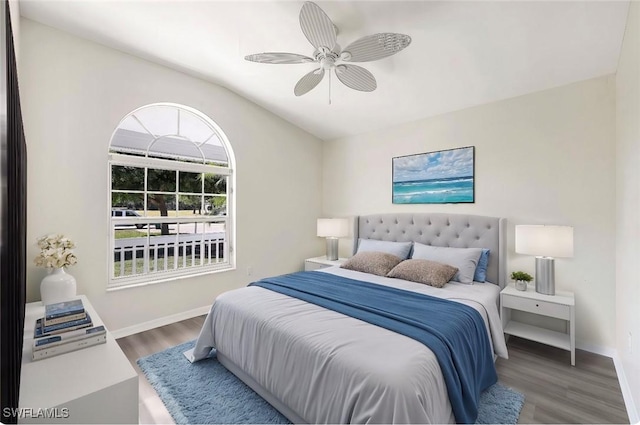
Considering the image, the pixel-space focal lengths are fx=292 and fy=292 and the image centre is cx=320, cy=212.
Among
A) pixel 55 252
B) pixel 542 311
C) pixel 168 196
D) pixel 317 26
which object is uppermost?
pixel 317 26

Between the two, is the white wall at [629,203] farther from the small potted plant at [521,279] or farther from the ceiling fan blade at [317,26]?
the ceiling fan blade at [317,26]

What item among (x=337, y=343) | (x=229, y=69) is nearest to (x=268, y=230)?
(x=229, y=69)

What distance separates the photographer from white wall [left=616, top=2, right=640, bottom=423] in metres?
1.70

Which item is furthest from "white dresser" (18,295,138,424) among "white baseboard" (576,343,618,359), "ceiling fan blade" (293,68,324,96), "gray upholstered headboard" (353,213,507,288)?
"white baseboard" (576,343,618,359)

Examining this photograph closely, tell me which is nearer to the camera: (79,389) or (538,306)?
(79,389)

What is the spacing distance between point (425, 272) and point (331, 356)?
1620mm

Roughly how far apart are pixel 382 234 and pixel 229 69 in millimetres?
2759

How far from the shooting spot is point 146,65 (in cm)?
314

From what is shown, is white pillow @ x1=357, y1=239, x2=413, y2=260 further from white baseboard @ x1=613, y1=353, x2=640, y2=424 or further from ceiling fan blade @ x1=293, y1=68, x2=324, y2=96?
ceiling fan blade @ x1=293, y1=68, x2=324, y2=96

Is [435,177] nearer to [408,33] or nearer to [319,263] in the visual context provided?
[408,33]

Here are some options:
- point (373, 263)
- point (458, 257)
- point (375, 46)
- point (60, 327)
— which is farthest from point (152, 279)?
point (458, 257)

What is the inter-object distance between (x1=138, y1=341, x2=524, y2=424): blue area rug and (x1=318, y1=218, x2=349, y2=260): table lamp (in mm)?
2325

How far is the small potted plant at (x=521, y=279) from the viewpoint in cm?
270

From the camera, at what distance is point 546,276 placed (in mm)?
2588
